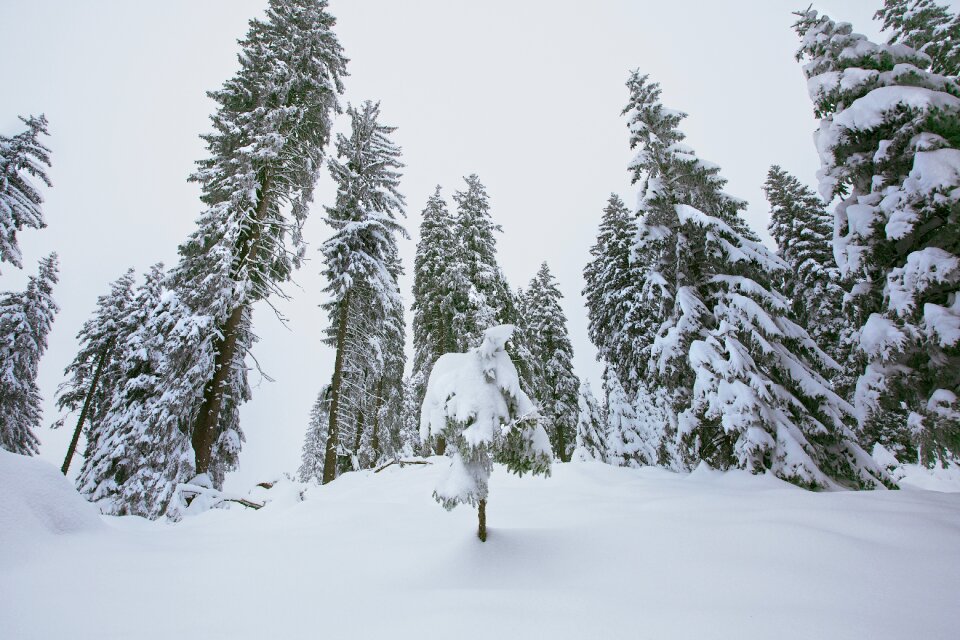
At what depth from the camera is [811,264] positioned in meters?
19.4

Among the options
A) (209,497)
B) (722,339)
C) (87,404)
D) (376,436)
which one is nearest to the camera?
(722,339)

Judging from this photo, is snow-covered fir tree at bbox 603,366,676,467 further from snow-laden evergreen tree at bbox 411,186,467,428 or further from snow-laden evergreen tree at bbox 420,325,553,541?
snow-laden evergreen tree at bbox 420,325,553,541

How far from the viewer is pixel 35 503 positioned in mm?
4656

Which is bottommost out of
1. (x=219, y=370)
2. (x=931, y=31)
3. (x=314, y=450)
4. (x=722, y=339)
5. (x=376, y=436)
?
(x=314, y=450)

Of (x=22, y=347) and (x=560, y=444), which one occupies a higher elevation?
(x=22, y=347)

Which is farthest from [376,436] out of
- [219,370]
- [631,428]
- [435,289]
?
[631,428]

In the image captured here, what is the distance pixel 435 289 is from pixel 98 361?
19717 mm

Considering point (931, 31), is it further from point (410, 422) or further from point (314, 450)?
point (314, 450)

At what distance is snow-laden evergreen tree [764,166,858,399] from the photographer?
731 inches

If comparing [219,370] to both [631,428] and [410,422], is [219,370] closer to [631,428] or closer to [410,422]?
[631,428]

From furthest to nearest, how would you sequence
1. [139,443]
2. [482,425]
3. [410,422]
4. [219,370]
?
[410,422]
[139,443]
[219,370]
[482,425]

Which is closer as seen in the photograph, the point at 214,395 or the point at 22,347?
the point at 214,395

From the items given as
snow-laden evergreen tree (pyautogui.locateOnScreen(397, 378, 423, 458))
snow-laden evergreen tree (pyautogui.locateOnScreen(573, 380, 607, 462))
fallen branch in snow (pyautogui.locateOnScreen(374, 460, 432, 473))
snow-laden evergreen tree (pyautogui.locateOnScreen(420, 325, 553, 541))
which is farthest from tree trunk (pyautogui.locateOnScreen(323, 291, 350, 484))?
snow-laden evergreen tree (pyautogui.locateOnScreen(397, 378, 423, 458))

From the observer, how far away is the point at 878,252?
809 centimetres
